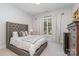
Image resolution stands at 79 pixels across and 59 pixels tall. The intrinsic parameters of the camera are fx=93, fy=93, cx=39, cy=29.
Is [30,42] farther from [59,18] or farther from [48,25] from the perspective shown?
[59,18]

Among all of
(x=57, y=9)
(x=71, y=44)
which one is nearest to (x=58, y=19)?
(x=57, y=9)

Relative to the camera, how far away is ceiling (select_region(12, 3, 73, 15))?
1.75 m

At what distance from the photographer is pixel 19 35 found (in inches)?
71.4

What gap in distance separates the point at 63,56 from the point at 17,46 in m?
0.89

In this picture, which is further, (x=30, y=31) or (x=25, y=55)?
(x=30, y=31)

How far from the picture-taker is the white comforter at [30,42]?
5.58 ft

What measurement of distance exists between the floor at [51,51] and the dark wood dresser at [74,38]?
0.19 metres

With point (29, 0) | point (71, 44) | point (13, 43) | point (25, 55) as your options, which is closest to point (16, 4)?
point (29, 0)

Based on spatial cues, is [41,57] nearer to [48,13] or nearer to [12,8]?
[48,13]

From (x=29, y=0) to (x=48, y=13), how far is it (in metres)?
0.44

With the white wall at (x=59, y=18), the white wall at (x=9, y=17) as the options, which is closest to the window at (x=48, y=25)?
the white wall at (x=59, y=18)

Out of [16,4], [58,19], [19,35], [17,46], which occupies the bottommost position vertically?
[17,46]

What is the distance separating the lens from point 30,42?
1.73m

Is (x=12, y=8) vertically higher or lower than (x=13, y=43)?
higher
